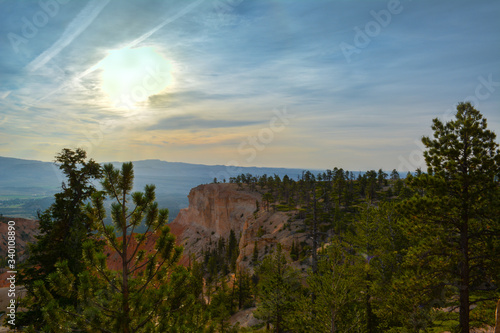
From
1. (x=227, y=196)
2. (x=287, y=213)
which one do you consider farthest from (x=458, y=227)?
(x=227, y=196)

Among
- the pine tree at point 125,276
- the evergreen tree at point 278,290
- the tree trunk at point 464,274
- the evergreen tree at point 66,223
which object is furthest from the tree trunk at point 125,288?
the evergreen tree at point 278,290

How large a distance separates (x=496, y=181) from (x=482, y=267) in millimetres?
3793

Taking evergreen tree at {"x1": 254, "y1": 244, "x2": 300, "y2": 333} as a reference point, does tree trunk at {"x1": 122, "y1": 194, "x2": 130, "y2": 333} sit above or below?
above

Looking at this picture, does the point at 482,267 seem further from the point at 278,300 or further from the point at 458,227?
the point at 278,300

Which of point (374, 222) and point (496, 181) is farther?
point (374, 222)

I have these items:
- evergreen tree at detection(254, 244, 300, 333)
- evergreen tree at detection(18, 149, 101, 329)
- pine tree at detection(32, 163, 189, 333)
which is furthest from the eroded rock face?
pine tree at detection(32, 163, 189, 333)

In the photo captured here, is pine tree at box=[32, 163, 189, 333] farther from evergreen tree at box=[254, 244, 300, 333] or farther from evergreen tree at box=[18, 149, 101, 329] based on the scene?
evergreen tree at box=[254, 244, 300, 333]

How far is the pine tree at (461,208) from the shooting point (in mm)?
10531

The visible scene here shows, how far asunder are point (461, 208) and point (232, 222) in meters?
119

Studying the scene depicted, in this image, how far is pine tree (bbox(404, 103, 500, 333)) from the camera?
10.5 metres

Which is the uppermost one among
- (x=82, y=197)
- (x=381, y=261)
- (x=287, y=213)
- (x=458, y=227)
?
(x=82, y=197)

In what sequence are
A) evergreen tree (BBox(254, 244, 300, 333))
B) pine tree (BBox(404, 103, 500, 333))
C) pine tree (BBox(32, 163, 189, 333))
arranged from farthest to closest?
evergreen tree (BBox(254, 244, 300, 333)) < pine tree (BBox(404, 103, 500, 333)) < pine tree (BBox(32, 163, 189, 333))

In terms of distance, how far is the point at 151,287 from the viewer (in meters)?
8.91

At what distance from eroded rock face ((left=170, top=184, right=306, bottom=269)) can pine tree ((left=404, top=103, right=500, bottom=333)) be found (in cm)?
5558
